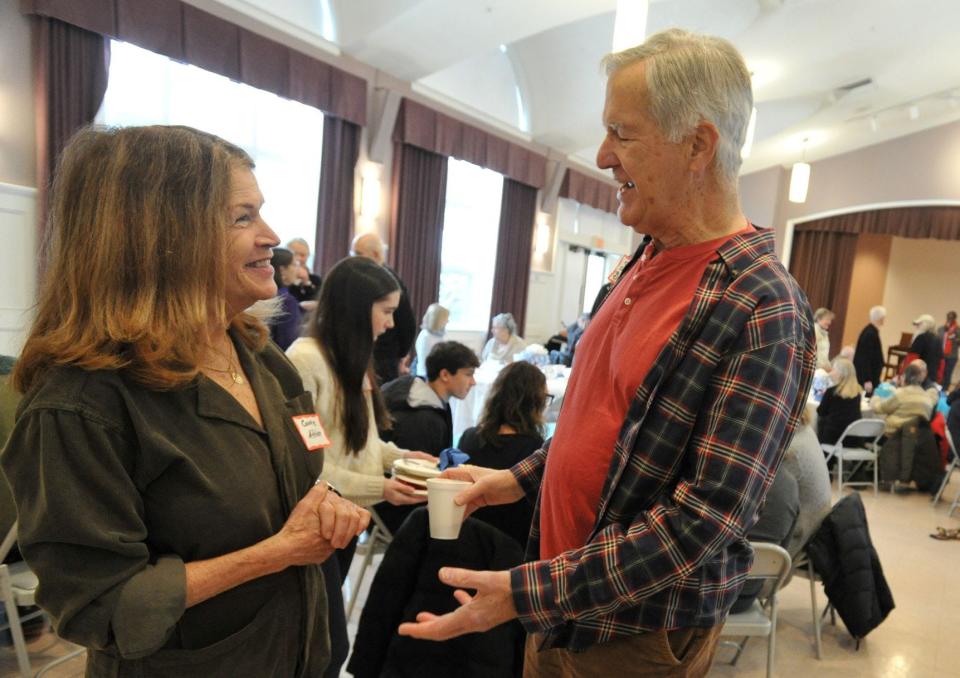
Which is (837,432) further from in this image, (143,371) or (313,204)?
(143,371)

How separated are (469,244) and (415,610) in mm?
7486

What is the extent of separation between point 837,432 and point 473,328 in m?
4.84

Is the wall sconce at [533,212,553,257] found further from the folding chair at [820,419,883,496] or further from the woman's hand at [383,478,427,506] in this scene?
the woman's hand at [383,478,427,506]

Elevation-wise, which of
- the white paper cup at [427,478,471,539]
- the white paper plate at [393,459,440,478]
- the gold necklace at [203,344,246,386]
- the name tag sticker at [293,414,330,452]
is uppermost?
the gold necklace at [203,344,246,386]

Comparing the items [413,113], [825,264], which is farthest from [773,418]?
[825,264]

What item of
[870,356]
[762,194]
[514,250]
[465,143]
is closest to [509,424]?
[465,143]

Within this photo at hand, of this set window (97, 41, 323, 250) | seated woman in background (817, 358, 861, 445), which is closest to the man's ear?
window (97, 41, 323, 250)

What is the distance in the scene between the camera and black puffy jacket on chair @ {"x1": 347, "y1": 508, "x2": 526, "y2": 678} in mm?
1582

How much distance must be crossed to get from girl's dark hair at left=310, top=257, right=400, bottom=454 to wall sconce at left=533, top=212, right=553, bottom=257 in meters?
7.64

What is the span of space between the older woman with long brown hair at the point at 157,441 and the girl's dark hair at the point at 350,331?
35.8 inches

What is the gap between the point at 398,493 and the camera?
193cm

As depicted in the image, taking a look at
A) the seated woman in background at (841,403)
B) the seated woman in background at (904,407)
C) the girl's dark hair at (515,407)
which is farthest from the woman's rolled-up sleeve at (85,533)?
the seated woman in background at (904,407)

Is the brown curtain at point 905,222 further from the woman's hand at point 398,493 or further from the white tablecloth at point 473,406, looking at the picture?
the woman's hand at point 398,493

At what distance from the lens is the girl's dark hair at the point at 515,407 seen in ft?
8.48
